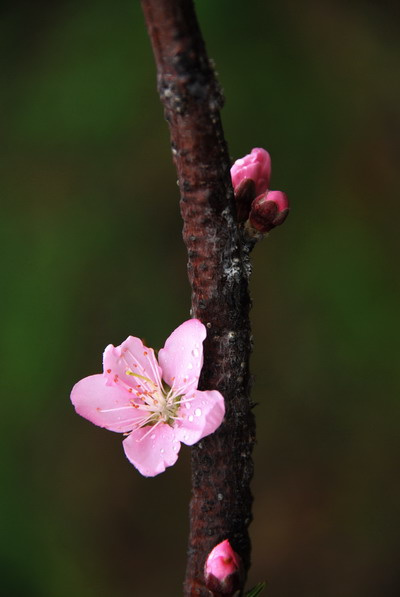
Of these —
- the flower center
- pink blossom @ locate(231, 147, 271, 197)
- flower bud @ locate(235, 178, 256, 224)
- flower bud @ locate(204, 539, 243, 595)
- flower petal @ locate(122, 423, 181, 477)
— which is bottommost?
flower bud @ locate(204, 539, 243, 595)

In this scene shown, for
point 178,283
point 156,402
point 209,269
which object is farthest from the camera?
point 178,283

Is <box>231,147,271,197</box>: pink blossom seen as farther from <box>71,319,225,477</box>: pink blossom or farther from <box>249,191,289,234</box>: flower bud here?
<box>71,319,225,477</box>: pink blossom

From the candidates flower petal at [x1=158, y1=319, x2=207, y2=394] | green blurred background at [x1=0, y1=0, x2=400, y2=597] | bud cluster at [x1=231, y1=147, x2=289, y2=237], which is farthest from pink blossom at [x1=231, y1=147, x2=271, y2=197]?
green blurred background at [x1=0, y1=0, x2=400, y2=597]

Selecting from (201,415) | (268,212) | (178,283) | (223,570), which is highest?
(178,283)

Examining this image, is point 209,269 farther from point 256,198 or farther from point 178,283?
point 178,283

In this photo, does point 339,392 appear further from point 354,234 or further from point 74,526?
point 74,526

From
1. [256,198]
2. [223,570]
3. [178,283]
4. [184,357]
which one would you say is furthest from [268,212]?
[178,283]
